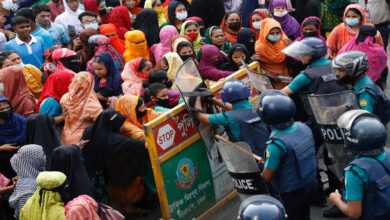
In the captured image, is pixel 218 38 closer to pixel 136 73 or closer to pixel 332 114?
pixel 136 73

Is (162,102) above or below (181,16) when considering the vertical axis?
below

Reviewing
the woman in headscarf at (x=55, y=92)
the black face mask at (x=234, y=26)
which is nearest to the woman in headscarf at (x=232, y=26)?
the black face mask at (x=234, y=26)

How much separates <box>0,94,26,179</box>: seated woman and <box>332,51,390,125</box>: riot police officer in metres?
3.59

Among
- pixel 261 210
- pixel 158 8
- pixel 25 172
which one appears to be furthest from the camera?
pixel 158 8

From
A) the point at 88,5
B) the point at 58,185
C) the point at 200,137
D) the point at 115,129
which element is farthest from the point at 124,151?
the point at 88,5

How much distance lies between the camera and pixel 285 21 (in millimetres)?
8664

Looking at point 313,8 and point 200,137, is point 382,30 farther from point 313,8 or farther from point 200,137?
point 200,137

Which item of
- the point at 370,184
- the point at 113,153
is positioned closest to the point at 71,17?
the point at 113,153

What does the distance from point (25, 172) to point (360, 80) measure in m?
3.50

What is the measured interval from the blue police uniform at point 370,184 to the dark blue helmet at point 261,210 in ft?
3.12

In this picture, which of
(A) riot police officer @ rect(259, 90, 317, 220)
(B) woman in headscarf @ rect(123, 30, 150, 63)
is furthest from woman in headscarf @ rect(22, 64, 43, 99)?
(A) riot police officer @ rect(259, 90, 317, 220)

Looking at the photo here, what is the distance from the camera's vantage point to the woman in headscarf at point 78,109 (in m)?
5.72

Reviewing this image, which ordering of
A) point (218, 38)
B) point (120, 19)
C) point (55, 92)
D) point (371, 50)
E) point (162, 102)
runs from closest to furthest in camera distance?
point (162, 102) → point (55, 92) → point (371, 50) → point (218, 38) → point (120, 19)

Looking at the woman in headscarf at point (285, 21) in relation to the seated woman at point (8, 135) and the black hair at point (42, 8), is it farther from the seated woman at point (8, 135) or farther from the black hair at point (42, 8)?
the seated woman at point (8, 135)
